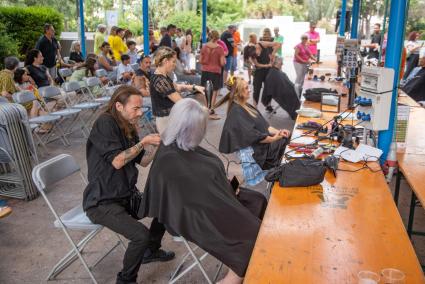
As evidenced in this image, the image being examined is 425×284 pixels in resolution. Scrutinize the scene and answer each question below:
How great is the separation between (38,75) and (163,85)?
3.52m

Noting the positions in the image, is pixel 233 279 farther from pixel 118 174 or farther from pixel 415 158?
pixel 415 158

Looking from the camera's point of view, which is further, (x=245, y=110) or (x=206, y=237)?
(x=245, y=110)

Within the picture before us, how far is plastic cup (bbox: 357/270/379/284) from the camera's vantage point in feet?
6.20

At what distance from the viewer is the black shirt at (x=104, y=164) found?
299 cm

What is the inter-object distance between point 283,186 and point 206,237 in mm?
683

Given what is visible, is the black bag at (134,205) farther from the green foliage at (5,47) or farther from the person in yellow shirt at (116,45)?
the green foliage at (5,47)

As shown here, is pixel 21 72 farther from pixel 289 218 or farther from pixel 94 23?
pixel 94 23

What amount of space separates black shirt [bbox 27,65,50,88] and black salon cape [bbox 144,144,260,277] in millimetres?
5757

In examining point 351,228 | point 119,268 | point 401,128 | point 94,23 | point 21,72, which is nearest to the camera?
point 351,228

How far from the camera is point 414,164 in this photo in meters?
3.53

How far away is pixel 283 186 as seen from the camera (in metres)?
2.99

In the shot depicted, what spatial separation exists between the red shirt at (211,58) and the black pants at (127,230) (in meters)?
5.95

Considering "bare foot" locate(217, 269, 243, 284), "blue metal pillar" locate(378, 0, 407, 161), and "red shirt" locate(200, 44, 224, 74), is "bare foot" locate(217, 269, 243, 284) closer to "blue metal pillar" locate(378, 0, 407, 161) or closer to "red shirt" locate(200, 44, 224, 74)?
"blue metal pillar" locate(378, 0, 407, 161)

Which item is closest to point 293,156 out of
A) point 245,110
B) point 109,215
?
point 245,110
